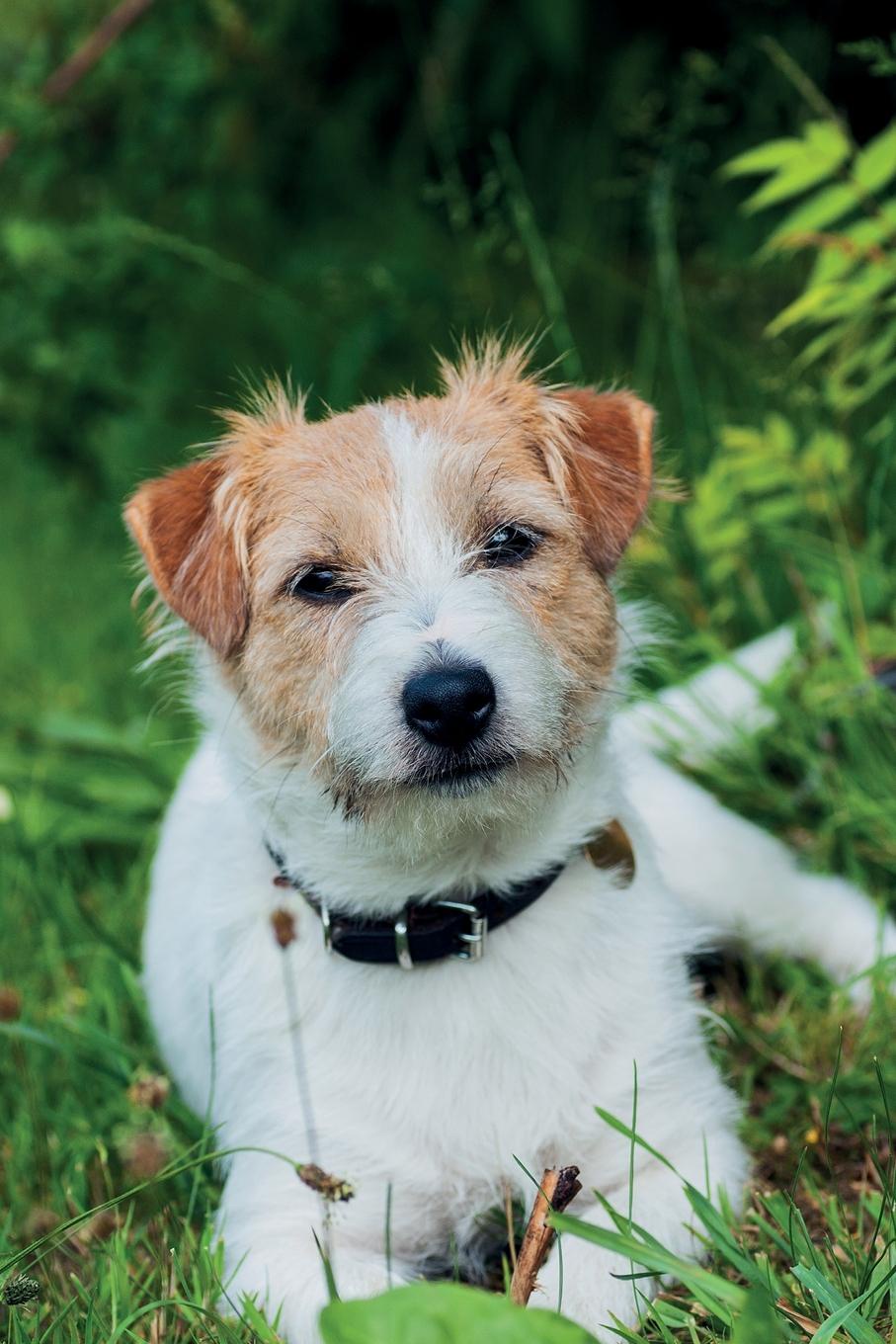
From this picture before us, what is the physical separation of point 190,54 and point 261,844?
12.5 ft

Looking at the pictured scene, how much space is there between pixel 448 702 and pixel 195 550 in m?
0.74

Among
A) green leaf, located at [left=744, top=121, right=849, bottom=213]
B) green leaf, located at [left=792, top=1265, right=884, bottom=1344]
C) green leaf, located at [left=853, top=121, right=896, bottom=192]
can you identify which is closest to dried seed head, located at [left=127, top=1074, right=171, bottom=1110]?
green leaf, located at [left=792, top=1265, right=884, bottom=1344]

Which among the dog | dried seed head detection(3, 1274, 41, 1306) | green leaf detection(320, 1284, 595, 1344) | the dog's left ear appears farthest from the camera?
the dog's left ear

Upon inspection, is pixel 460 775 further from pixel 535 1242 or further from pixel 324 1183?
pixel 535 1242

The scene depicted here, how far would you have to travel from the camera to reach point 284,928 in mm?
2434

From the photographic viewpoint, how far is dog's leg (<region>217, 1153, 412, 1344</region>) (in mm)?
2209

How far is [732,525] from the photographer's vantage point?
3791 mm

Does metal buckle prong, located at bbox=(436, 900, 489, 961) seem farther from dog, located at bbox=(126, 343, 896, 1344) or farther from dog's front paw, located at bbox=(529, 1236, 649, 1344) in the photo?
dog's front paw, located at bbox=(529, 1236, 649, 1344)

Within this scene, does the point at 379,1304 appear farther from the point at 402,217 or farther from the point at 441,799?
the point at 402,217

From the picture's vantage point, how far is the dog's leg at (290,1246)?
221 cm

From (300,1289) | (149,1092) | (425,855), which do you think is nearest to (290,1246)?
(300,1289)

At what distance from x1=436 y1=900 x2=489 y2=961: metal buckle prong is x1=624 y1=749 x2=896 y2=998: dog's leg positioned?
2.79ft

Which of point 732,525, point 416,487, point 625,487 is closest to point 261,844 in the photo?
point 416,487

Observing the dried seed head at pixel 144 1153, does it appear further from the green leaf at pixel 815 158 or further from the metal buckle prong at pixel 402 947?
the green leaf at pixel 815 158
